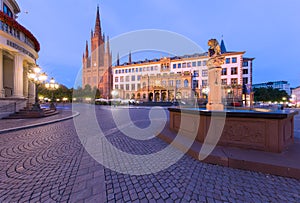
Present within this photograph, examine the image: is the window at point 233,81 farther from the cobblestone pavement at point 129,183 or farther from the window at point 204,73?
the cobblestone pavement at point 129,183

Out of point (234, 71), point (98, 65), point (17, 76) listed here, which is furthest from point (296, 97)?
point (98, 65)

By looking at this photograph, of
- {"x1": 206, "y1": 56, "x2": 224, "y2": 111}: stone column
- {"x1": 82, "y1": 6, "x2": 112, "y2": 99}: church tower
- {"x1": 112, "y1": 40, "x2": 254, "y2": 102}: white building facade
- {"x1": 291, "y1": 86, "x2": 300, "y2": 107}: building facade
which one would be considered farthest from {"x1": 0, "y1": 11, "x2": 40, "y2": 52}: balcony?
{"x1": 291, "y1": 86, "x2": 300, "y2": 107}: building facade

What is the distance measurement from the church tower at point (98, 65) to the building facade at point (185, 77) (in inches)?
1186

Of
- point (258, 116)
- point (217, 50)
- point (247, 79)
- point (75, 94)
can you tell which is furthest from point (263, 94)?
point (75, 94)

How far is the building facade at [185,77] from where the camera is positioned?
4172 centimetres

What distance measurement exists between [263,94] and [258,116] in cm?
6629

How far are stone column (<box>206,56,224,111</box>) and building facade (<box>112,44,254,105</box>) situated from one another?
3385 cm

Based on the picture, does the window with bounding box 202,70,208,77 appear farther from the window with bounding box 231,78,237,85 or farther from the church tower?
the church tower

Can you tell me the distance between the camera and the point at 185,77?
149 feet

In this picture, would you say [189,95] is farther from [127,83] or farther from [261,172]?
[261,172]

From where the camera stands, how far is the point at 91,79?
3295 inches

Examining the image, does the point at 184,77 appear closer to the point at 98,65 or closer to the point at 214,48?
the point at 214,48

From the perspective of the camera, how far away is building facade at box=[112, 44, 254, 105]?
4172 centimetres

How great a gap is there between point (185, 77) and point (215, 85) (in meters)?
39.5
